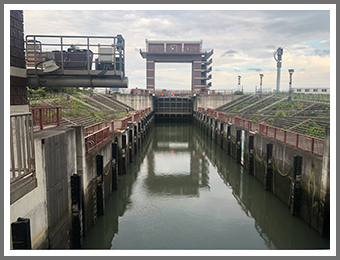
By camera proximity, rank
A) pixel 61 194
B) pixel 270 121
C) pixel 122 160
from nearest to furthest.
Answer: pixel 61 194, pixel 122 160, pixel 270 121

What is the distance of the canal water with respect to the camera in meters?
9.75

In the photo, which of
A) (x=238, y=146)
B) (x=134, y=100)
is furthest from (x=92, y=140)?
(x=134, y=100)

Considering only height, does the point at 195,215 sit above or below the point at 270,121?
below

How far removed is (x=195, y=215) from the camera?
12039mm

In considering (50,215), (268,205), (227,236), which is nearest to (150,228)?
(227,236)

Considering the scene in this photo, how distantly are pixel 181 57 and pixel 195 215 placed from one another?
73633 millimetres

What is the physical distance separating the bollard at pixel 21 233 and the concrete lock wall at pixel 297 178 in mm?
8866

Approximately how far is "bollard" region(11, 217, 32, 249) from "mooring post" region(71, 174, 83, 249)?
2.81 meters

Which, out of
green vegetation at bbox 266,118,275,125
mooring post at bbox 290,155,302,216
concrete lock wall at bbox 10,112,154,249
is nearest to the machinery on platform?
concrete lock wall at bbox 10,112,154,249

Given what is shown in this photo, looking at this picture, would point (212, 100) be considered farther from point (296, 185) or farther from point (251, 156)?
point (296, 185)

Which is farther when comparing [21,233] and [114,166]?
[114,166]

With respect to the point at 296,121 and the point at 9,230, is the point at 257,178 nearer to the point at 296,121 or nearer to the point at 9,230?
the point at 296,121

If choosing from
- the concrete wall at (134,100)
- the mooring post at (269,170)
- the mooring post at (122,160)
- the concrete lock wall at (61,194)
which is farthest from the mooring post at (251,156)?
the concrete wall at (134,100)

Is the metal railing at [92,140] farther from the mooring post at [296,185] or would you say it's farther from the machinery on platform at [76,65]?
the mooring post at [296,185]
